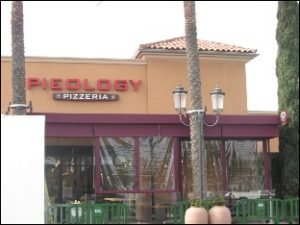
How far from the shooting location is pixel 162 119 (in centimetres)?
1497

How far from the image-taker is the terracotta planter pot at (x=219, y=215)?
12359mm

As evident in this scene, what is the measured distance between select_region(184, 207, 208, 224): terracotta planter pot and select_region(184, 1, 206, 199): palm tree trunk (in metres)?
1.13

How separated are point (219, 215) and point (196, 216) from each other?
22.3 inches

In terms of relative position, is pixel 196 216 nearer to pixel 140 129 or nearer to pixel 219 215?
pixel 219 215

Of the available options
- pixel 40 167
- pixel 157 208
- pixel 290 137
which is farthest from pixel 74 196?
pixel 40 167

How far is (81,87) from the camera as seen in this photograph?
19.0 m

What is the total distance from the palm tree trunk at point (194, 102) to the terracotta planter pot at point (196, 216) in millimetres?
1133

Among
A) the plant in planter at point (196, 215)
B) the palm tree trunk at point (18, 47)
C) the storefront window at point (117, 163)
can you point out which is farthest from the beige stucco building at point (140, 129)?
the plant in planter at point (196, 215)

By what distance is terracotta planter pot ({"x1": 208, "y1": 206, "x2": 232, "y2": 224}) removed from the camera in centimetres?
1236

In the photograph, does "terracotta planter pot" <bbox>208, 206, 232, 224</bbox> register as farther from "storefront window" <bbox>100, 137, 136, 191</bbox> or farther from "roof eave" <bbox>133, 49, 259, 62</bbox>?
"roof eave" <bbox>133, 49, 259, 62</bbox>

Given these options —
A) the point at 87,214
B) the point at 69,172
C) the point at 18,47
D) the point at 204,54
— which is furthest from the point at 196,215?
the point at 204,54

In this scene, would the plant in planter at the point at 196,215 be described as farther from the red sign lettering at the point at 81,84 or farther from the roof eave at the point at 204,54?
the roof eave at the point at 204,54

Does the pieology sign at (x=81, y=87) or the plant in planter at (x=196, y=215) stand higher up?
the pieology sign at (x=81, y=87)

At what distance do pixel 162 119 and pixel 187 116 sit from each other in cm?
73
